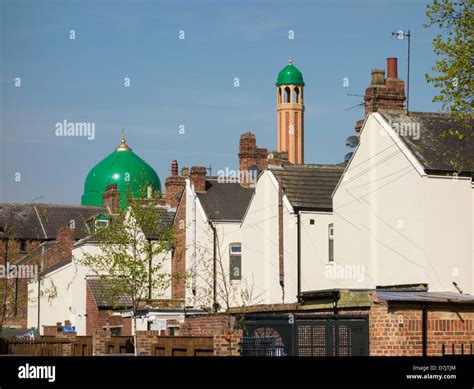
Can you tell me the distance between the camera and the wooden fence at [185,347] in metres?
26.3

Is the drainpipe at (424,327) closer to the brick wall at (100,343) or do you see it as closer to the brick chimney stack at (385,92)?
the brick wall at (100,343)

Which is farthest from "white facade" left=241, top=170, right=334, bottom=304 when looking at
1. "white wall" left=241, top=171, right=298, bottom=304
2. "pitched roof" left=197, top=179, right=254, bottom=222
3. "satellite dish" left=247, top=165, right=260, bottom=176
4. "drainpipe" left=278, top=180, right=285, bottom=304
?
"satellite dish" left=247, top=165, right=260, bottom=176

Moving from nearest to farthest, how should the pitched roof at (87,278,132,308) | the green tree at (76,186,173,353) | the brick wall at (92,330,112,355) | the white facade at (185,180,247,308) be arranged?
Result: the brick wall at (92,330,112,355) → the green tree at (76,186,173,353) → the white facade at (185,180,247,308) → the pitched roof at (87,278,132,308)

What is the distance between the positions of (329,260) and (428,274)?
28.2ft

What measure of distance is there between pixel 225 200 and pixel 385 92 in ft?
54.5

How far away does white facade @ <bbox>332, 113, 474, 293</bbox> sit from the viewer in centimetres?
3509

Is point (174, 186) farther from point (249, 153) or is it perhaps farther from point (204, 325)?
point (204, 325)

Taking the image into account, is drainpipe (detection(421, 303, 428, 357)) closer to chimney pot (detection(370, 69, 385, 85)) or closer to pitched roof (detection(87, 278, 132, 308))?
chimney pot (detection(370, 69, 385, 85))

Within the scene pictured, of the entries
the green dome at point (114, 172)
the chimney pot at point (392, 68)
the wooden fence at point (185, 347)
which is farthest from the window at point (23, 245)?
the wooden fence at point (185, 347)

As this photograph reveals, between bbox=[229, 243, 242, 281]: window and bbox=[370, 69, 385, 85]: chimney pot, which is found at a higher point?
bbox=[370, 69, 385, 85]: chimney pot

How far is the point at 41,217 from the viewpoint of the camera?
9200 centimetres

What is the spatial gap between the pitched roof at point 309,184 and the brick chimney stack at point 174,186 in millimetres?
15072

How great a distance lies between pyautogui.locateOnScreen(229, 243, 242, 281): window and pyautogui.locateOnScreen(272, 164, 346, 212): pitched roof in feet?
21.0
